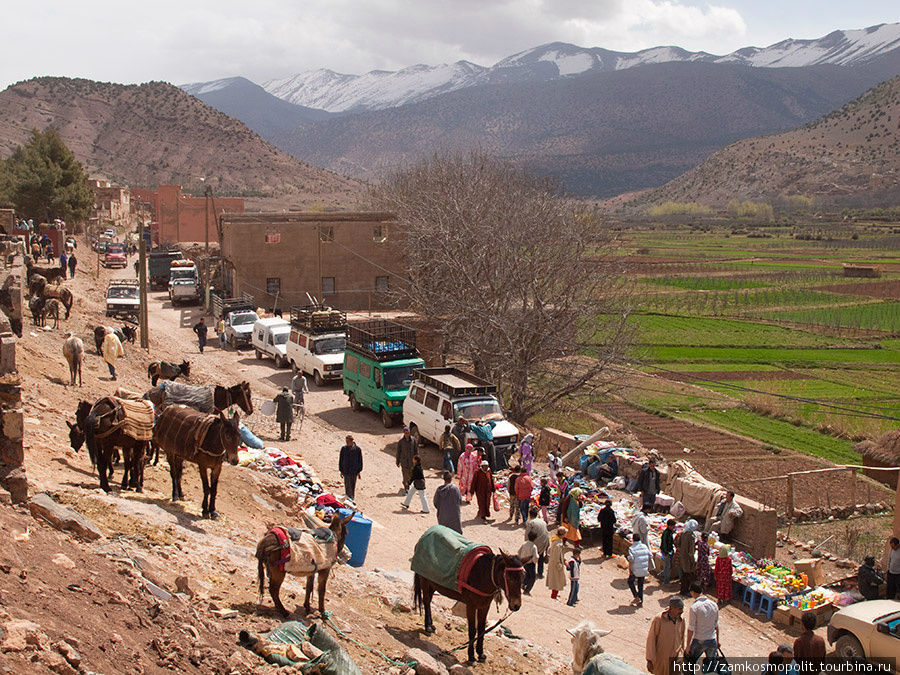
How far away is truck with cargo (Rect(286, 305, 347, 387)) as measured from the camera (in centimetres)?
2698

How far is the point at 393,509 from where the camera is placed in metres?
15.9

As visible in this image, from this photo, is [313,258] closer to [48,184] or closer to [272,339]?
[272,339]

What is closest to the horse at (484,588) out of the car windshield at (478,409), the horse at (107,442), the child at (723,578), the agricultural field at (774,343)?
the horse at (107,442)

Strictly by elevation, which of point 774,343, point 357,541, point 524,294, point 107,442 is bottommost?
point 774,343

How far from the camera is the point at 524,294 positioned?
31328 mm

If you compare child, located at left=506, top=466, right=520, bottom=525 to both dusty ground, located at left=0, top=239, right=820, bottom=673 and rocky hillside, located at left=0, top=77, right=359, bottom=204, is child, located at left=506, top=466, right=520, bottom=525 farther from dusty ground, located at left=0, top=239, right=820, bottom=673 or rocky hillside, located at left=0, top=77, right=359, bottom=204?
rocky hillside, located at left=0, top=77, right=359, bottom=204

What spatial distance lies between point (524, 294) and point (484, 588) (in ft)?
74.8

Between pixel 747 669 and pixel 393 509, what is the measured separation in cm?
705

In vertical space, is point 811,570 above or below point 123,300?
below

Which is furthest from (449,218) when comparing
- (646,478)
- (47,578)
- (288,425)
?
(47,578)

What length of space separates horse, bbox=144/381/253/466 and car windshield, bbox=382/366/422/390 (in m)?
10.0

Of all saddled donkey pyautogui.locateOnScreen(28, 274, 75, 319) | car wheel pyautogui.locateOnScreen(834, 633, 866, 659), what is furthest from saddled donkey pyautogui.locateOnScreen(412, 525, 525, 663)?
saddled donkey pyautogui.locateOnScreen(28, 274, 75, 319)

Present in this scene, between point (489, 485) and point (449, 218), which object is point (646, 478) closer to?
point (489, 485)

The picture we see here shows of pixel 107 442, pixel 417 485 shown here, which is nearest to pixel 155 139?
pixel 417 485
